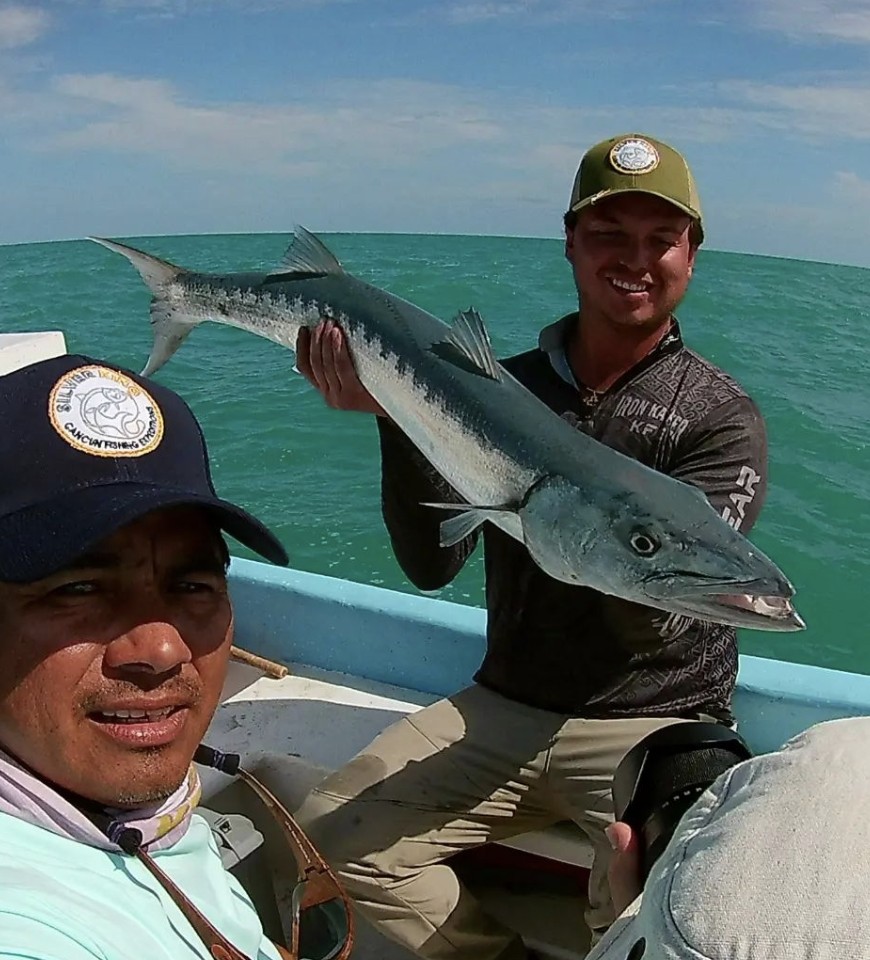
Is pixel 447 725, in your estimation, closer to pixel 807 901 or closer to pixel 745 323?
pixel 807 901

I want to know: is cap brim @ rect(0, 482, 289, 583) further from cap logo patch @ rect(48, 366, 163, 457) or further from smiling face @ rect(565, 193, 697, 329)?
smiling face @ rect(565, 193, 697, 329)

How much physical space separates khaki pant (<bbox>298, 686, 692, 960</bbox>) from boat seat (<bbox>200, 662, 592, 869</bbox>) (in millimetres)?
117

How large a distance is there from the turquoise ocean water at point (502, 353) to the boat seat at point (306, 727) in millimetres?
3830

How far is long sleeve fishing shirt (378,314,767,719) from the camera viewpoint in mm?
2299

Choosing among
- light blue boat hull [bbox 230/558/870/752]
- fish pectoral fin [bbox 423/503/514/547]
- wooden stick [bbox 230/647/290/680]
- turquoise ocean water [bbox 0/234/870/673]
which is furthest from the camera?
turquoise ocean water [bbox 0/234/870/673]

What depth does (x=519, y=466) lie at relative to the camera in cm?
230

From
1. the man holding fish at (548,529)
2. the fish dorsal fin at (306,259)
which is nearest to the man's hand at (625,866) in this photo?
the man holding fish at (548,529)

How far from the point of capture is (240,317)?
125 inches

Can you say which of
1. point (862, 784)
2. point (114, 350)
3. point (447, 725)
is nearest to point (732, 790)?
point (862, 784)

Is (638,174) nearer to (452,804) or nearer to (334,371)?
(334,371)

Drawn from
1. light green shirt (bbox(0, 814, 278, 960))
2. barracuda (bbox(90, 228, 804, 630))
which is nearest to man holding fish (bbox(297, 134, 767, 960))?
barracuda (bbox(90, 228, 804, 630))

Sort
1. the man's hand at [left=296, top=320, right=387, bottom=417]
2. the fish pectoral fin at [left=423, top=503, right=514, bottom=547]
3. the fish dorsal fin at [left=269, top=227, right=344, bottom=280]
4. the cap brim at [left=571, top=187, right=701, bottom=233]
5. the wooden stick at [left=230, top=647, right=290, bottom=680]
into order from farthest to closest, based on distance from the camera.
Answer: the wooden stick at [left=230, top=647, right=290, bottom=680], the fish dorsal fin at [left=269, top=227, right=344, bottom=280], the man's hand at [left=296, top=320, right=387, bottom=417], the cap brim at [left=571, top=187, right=701, bottom=233], the fish pectoral fin at [left=423, top=503, right=514, bottom=547]

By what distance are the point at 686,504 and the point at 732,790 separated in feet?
4.03

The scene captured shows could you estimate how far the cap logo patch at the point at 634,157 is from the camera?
7.99 feet
